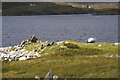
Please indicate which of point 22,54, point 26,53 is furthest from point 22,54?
point 26,53

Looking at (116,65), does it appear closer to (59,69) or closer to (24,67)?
(59,69)

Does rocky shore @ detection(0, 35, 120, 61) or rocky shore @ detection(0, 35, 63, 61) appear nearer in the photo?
rocky shore @ detection(0, 35, 63, 61)

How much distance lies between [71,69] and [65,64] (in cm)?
280

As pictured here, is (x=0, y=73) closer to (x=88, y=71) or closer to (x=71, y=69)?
(x=71, y=69)

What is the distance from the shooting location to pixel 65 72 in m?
22.1

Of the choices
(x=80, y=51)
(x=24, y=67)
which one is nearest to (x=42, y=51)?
(x=80, y=51)

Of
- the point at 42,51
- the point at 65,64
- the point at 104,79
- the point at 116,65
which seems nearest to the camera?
the point at 104,79

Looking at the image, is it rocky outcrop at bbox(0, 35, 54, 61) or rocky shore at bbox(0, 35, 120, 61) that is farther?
rocky shore at bbox(0, 35, 120, 61)

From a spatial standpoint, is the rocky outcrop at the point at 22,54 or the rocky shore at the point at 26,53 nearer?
the rocky outcrop at the point at 22,54

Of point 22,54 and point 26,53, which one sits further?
point 26,53

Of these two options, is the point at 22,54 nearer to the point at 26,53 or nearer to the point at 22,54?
the point at 22,54

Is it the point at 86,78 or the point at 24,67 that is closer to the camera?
the point at 86,78

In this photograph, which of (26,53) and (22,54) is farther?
(26,53)

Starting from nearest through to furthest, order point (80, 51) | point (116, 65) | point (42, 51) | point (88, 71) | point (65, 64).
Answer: point (88, 71), point (116, 65), point (65, 64), point (80, 51), point (42, 51)
